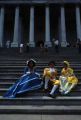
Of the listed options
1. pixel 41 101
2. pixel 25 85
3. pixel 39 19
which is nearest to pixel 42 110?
pixel 41 101

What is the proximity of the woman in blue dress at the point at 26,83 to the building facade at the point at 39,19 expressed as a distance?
18771 mm

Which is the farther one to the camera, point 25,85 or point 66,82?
point 66,82

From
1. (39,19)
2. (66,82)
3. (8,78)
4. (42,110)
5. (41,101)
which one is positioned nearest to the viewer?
(42,110)

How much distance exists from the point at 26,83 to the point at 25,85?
3.9 inches

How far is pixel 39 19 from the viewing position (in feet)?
113

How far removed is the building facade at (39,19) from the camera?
2614 centimetres

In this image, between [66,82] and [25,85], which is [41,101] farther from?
[66,82]

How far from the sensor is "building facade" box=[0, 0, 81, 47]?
85.8 ft

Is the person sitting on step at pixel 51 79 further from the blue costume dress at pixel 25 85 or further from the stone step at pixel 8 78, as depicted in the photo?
the stone step at pixel 8 78

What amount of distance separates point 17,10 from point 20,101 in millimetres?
24911

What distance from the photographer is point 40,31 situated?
35594 mm

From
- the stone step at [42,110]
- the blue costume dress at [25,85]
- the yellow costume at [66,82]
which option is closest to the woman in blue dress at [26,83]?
the blue costume dress at [25,85]

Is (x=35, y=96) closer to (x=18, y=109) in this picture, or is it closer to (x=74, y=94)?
(x=18, y=109)
